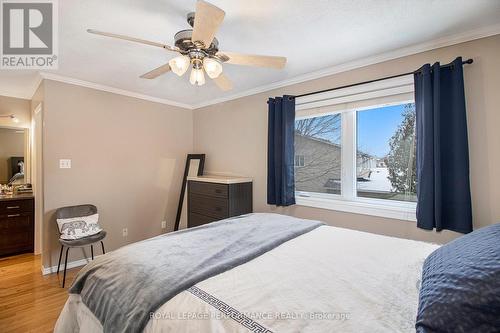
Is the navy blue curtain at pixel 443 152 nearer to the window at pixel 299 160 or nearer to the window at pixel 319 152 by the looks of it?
the window at pixel 319 152

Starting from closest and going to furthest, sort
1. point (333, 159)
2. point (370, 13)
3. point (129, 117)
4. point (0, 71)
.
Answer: point (370, 13), point (0, 71), point (333, 159), point (129, 117)

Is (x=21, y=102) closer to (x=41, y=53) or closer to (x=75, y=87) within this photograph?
(x=75, y=87)

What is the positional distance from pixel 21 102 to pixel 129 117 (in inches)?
68.6

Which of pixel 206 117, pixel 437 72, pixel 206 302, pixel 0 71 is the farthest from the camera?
pixel 206 117

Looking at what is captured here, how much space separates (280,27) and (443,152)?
1.66 metres

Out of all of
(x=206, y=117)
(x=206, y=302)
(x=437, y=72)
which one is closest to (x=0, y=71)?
(x=206, y=117)

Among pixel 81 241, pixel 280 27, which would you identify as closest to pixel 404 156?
→ pixel 280 27

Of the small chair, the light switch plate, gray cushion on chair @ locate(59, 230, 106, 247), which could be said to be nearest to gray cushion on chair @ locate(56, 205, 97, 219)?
the small chair

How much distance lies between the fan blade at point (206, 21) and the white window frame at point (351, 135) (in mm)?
1671

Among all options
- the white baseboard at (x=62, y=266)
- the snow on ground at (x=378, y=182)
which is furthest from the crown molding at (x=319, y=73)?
the white baseboard at (x=62, y=266)

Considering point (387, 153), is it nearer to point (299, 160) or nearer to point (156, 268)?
point (299, 160)

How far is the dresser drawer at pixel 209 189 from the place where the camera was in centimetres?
320

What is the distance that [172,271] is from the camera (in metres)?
1.12

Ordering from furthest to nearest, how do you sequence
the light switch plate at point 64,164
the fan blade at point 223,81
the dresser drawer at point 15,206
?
the dresser drawer at point 15,206 → the light switch plate at point 64,164 → the fan blade at point 223,81
